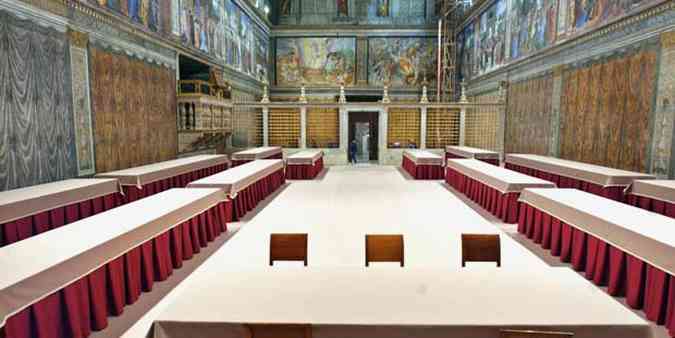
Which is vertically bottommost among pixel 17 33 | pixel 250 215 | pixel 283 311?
pixel 250 215

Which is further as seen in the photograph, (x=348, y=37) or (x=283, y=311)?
(x=348, y=37)

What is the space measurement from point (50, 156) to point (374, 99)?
21.2 metres

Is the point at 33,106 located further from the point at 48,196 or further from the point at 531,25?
the point at 531,25

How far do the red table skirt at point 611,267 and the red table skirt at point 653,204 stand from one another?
1.94 metres

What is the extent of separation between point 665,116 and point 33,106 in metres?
12.4

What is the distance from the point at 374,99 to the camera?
1052 inches

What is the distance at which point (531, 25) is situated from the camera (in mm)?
14555

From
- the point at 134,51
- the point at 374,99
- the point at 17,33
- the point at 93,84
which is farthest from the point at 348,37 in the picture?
the point at 17,33

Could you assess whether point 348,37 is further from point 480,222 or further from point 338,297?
point 338,297

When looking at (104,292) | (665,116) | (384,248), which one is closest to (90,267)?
(104,292)

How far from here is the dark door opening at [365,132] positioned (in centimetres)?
2330

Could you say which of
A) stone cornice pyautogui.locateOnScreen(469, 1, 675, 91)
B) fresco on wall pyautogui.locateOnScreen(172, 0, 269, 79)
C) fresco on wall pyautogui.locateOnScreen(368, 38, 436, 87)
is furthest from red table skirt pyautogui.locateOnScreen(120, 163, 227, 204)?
fresco on wall pyautogui.locateOnScreen(368, 38, 436, 87)

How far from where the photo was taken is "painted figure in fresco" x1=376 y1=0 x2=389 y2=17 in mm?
25547

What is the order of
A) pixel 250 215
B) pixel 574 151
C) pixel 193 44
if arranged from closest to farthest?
pixel 250 215 < pixel 574 151 < pixel 193 44
